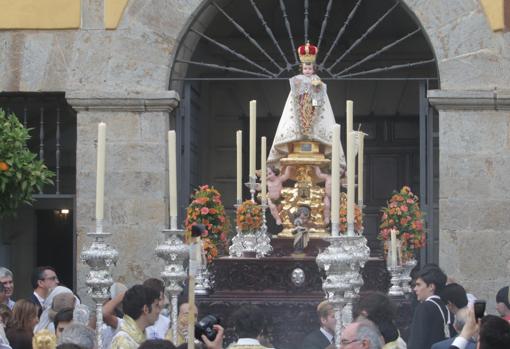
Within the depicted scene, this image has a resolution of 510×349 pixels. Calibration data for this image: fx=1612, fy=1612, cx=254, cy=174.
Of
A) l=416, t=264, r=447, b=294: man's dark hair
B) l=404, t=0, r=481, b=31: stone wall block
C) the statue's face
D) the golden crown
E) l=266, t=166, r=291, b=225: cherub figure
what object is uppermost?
l=404, t=0, r=481, b=31: stone wall block

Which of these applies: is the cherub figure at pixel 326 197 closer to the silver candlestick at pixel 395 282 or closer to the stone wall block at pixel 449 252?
the silver candlestick at pixel 395 282

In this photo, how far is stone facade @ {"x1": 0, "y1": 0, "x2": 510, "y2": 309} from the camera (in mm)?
16094

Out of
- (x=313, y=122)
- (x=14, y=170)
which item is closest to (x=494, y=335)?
(x=14, y=170)

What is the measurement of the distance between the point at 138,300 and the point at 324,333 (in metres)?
1.37

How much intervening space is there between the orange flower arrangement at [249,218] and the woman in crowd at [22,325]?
92.1 inches

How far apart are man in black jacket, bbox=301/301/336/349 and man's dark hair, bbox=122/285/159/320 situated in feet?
3.83

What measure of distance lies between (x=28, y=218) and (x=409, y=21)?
5.52 m

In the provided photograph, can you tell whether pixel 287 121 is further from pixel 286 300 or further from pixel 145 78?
pixel 145 78

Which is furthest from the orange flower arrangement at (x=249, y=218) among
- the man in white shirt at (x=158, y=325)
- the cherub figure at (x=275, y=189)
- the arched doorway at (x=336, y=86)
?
the arched doorway at (x=336, y=86)

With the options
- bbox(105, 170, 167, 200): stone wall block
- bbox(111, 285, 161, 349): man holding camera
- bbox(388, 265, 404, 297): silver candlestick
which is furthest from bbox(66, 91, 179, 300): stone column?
bbox(111, 285, 161, 349): man holding camera

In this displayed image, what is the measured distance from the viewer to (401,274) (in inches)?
504


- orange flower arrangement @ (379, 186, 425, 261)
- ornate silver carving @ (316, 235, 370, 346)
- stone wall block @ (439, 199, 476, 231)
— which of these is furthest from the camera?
stone wall block @ (439, 199, 476, 231)

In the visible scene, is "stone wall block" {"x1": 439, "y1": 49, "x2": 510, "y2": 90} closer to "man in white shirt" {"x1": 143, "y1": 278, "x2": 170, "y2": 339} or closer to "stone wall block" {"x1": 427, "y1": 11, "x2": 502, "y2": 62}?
"stone wall block" {"x1": 427, "y1": 11, "x2": 502, "y2": 62}

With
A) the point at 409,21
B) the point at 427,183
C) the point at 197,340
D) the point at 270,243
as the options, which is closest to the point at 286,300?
the point at 270,243
